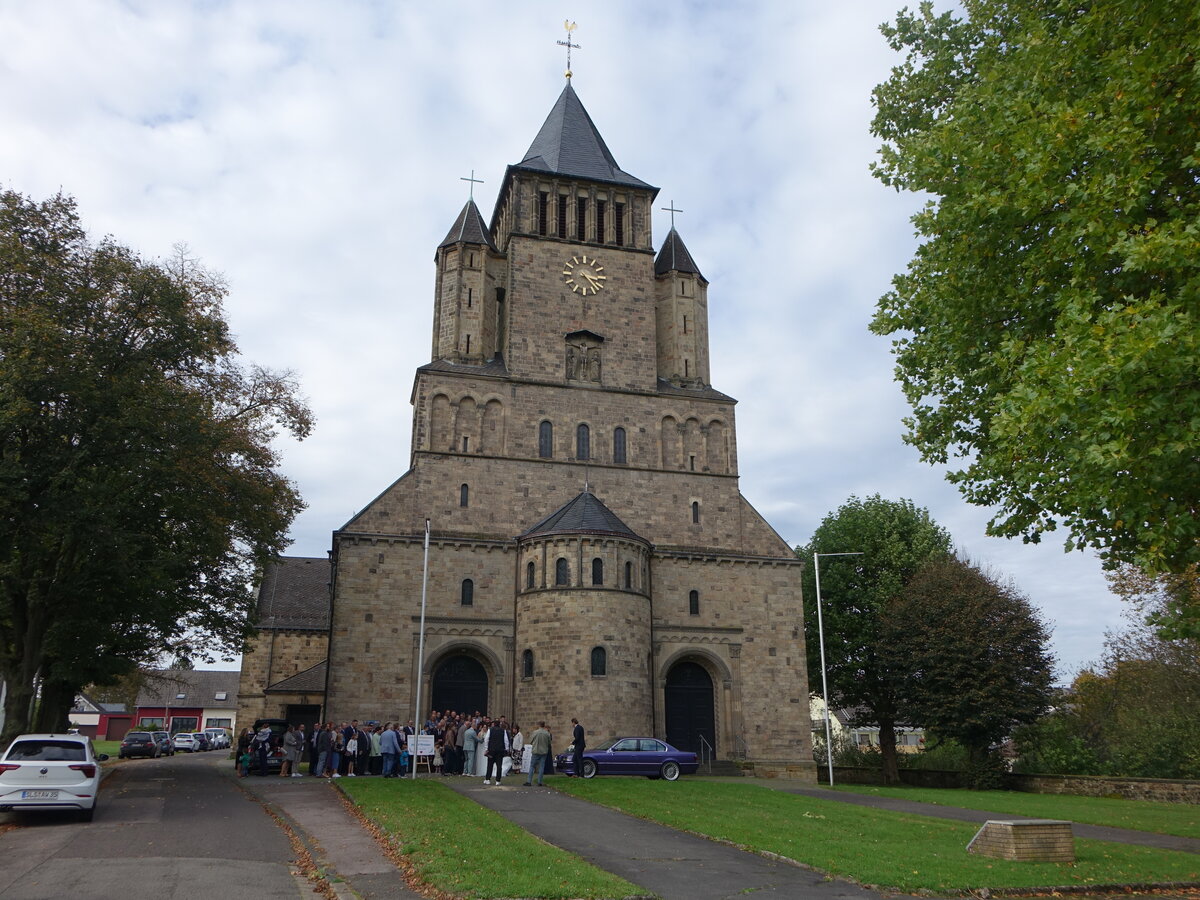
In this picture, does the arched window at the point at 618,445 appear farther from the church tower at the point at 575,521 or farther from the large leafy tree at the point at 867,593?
the large leafy tree at the point at 867,593

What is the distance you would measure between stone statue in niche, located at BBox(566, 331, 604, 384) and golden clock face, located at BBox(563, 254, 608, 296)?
2.13m

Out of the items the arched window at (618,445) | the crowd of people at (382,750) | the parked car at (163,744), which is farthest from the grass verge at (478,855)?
the parked car at (163,744)

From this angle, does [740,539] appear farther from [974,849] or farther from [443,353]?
[974,849]

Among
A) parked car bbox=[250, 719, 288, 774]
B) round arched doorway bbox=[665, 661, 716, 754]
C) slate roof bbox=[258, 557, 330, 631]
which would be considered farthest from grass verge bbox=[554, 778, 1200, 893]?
slate roof bbox=[258, 557, 330, 631]

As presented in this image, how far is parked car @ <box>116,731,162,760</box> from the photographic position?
1828 inches

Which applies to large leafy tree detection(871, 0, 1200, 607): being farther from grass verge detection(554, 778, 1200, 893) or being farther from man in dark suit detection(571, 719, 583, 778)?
man in dark suit detection(571, 719, 583, 778)

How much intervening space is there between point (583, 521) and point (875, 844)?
1973 cm

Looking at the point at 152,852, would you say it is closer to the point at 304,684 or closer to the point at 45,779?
the point at 45,779

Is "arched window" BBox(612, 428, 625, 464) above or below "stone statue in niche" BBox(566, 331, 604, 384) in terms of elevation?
below

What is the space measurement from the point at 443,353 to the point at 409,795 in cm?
2182

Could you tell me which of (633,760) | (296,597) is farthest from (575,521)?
(296,597)

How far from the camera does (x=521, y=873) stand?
1092cm

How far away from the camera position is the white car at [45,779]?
15.8m

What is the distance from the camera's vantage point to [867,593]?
44250 millimetres
